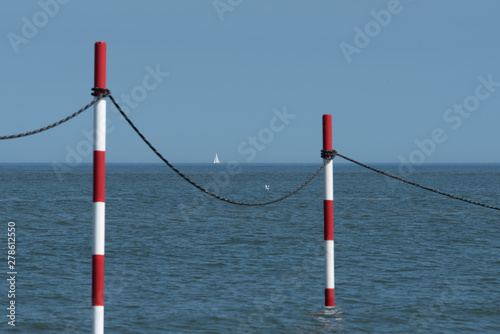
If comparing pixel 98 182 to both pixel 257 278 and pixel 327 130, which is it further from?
pixel 257 278

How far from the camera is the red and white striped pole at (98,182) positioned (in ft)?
22.0

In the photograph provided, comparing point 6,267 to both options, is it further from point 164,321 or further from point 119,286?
point 164,321

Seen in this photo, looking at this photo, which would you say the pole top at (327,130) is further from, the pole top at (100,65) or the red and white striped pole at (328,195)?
the pole top at (100,65)

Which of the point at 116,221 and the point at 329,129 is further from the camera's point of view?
the point at 116,221

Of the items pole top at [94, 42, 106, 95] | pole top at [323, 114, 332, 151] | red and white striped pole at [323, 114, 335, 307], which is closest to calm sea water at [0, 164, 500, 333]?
red and white striped pole at [323, 114, 335, 307]

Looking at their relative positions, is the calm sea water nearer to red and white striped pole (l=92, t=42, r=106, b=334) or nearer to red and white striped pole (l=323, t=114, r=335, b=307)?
red and white striped pole (l=323, t=114, r=335, b=307)

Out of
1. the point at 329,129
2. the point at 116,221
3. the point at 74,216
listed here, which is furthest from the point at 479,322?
the point at 74,216

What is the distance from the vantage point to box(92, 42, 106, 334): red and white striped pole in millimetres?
6715

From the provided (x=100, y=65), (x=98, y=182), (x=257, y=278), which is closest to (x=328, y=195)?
(x=98, y=182)

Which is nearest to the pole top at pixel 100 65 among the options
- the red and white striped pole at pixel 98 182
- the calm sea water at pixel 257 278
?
the red and white striped pole at pixel 98 182

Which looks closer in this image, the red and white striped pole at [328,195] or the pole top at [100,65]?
the pole top at [100,65]

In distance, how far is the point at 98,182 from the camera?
6.72 meters

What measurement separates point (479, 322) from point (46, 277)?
10668 millimetres

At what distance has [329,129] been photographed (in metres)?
10.2
